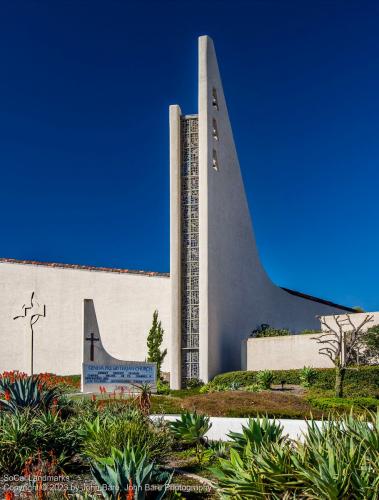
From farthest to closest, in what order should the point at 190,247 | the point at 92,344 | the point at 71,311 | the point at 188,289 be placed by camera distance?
the point at 71,311, the point at 190,247, the point at 188,289, the point at 92,344

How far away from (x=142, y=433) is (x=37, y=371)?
2665 centimetres

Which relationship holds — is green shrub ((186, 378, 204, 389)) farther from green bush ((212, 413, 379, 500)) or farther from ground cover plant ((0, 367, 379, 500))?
green bush ((212, 413, 379, 500))

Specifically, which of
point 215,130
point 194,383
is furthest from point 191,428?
point 215,130

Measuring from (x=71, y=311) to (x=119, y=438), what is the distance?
2610cm

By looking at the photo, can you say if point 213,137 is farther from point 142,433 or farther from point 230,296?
point 142,433

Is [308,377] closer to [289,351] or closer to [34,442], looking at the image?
[289,351]

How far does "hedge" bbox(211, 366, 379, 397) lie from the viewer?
2085cm

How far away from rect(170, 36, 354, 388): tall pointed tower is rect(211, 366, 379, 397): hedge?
2071mm

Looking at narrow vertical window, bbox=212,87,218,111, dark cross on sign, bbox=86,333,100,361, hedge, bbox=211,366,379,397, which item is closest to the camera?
hedge, bbox=211,366,379,397

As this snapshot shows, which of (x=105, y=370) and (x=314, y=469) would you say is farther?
(x=105, y=370)

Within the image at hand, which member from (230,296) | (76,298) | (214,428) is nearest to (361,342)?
(230,296)

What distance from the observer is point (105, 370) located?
72.6ft

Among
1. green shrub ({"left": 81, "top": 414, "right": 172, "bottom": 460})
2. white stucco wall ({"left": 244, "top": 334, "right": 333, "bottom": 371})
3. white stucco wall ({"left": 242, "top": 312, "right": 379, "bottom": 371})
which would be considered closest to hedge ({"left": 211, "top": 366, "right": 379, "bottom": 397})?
white stucco wall ({"left": 242, "top": 312, "right": 379, "bottom": 371})

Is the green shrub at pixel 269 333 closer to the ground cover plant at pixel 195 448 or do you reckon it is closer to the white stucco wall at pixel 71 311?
the white stucco wall at pixel 71 311
